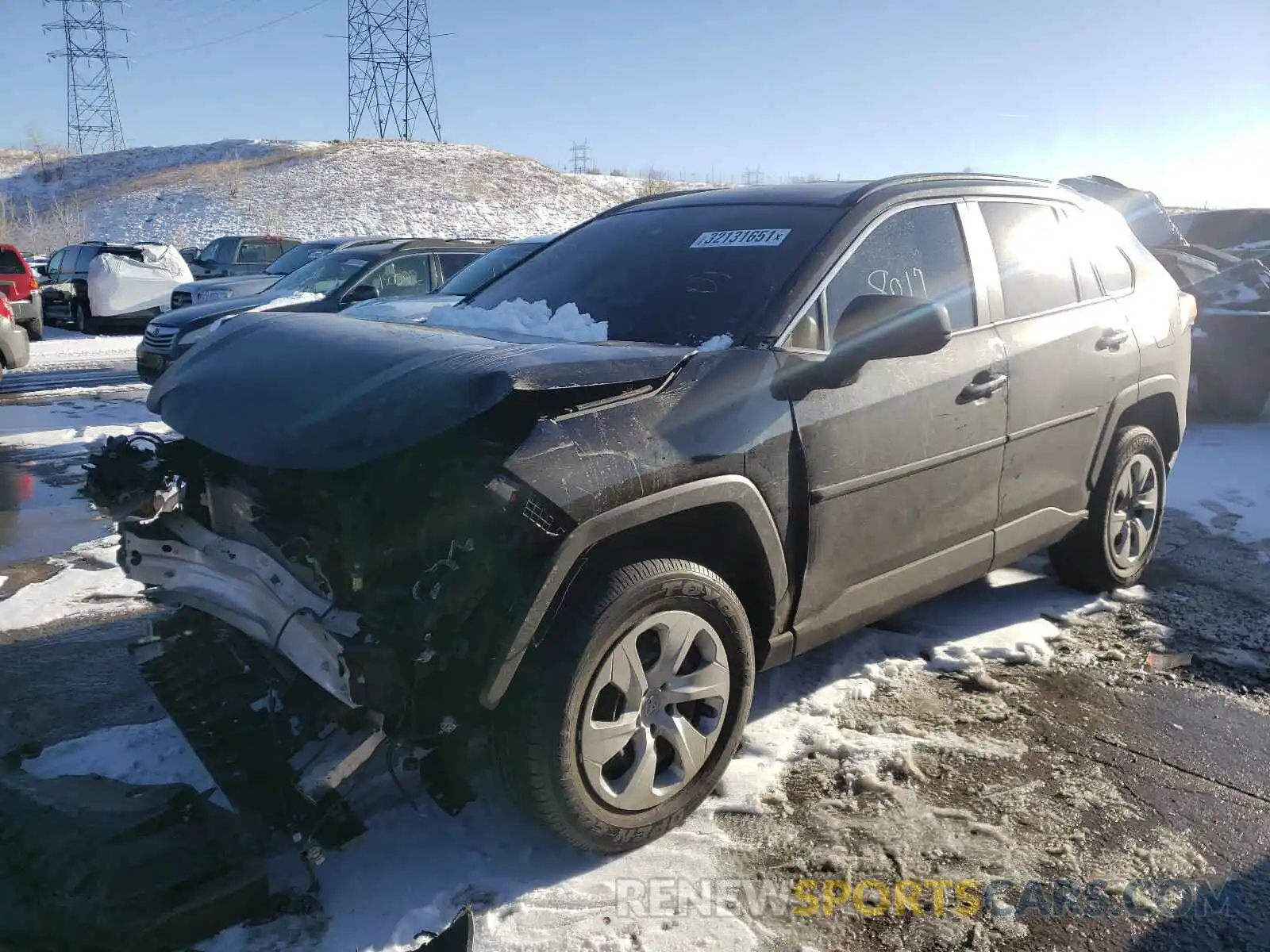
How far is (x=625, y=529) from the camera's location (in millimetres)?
2660

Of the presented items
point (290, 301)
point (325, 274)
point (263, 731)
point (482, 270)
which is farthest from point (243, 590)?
point (325, 274)

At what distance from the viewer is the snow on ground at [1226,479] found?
6.18 meters

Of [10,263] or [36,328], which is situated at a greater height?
[10,263]

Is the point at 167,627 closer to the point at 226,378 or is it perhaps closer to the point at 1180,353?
the point at 226,378

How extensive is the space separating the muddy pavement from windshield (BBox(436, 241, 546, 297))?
498cm

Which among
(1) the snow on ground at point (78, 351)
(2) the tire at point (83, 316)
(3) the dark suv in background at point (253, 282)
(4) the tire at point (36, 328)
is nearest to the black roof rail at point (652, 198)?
(3) the dark suv in background at point (253, 282)

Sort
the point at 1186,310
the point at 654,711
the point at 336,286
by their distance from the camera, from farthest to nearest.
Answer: the point at 336,286, the point at 1186,310, the point at 654,711

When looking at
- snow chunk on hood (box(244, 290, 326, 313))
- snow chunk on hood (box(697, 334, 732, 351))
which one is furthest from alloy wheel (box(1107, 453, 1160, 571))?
snow chunk on hood (box(244, 290, 326, 313))

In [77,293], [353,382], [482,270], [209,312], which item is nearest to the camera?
[353,382]

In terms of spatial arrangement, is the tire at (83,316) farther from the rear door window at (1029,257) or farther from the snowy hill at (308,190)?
the snowy hill at (308,190)

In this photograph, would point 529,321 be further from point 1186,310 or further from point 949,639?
point 1186,310

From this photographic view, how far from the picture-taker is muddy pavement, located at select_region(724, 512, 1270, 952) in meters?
2.60

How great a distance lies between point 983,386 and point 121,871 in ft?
10.5

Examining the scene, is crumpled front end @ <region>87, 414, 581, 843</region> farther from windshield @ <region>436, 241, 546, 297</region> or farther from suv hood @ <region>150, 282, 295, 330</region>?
suv hood @ <region>150, 282, 295, 330</region>
